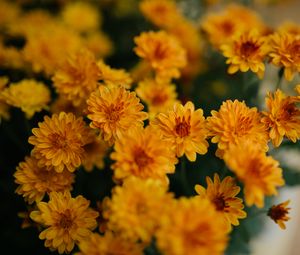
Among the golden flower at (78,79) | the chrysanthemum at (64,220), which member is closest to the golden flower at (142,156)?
the chrysanthemum at (64,220)

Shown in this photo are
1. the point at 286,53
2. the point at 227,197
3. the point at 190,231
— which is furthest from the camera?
the point at 286,53

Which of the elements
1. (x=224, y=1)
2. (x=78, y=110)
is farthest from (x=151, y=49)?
(x=224, y=1)

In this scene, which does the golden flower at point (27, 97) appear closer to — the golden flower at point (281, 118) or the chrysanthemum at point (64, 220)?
the chrysanthemum at point (64, 220)

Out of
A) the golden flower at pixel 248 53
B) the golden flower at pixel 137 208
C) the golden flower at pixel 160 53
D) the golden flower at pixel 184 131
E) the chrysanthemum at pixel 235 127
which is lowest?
the golden flower at pixel 137 208

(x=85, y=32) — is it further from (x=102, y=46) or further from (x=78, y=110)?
(x=78, y=110)

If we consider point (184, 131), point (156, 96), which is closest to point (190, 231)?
point (184, 131)

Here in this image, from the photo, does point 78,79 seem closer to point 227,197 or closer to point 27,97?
point 27,97

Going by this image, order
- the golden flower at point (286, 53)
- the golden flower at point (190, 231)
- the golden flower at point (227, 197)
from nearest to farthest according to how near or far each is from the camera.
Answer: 1. the golden flower at point (190, 231)
2. the golden flower at point (227, 197)
3. the golden flower at point (286, 53)
